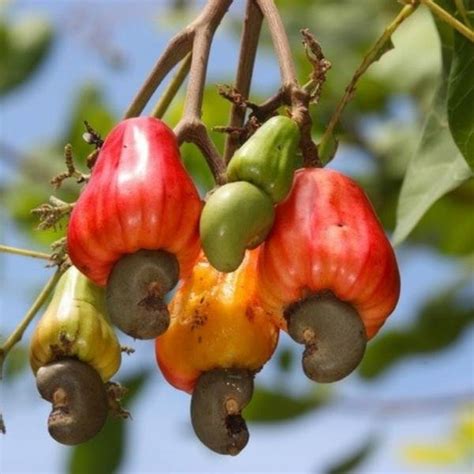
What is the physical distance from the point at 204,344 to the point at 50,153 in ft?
7.10

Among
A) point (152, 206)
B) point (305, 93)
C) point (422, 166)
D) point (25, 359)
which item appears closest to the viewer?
point (152, 206)

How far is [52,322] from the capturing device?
156cm

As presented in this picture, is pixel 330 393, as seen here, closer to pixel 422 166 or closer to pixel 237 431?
pixel 422 166

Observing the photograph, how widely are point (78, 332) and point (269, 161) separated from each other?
293 millimetres

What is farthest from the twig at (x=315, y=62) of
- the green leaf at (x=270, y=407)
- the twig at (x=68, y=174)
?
the green leaf at (x=270, y=407)

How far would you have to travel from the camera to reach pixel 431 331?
11.2 feet

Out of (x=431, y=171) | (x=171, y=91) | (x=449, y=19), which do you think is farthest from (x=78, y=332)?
(x=431, y=171)

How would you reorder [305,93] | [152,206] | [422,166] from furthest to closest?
1. [422,166]
2. [305,93]
3. [152,206]

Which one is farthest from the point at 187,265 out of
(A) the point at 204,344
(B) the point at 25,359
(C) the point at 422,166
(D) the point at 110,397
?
(B) the point at 25,359

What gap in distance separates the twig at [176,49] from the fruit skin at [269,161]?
0.56 ft

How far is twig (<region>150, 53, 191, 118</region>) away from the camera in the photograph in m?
1.78

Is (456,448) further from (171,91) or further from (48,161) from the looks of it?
(171,91)

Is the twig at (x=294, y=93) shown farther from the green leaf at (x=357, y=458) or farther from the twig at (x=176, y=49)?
the green leaf at (x=357, y=458)

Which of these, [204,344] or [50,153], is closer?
[204,344]
